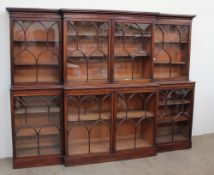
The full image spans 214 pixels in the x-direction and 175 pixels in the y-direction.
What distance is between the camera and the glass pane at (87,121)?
136 inches

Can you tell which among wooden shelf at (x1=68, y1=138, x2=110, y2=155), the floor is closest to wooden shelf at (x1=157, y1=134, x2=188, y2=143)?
the floor

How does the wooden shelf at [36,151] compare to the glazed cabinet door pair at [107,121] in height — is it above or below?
below

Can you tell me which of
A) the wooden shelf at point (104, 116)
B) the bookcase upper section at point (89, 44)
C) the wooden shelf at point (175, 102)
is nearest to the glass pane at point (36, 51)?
the bookcase upper section at point (89, 44)

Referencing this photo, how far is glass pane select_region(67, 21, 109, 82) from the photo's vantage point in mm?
3334

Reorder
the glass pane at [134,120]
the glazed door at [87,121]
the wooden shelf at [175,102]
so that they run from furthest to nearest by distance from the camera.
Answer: the wooden shelf at [175,102]
the glass pane at [134,120]
the glazed door at [87,121]

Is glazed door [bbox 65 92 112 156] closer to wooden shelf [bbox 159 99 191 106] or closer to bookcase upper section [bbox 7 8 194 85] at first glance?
Result: bookcase upper section [bbox 7 8 194 85]

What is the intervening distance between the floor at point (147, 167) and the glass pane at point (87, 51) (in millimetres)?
1118

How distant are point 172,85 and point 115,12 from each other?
51.0 inches

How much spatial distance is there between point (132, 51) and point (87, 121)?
112 cm

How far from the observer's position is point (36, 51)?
11.0 feet

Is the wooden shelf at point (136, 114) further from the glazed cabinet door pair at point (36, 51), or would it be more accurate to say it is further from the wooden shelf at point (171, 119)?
the glazed cabinet door pair at point (36, 51)

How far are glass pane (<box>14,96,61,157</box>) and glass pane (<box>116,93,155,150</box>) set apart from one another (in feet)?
2.75

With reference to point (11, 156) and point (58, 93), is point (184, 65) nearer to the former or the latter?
point (58, 93)

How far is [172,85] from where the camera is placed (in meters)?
3.77
